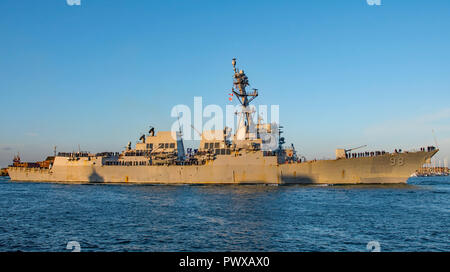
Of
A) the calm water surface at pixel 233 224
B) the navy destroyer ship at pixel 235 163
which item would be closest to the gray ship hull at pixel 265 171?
the navy destroyer ship at pixel 235 163

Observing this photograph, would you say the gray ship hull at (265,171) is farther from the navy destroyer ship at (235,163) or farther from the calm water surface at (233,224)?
the calm water surface at (233,224)

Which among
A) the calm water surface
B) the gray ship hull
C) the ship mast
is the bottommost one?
the calm water surface

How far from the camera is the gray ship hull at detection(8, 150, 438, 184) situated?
35812 millimetres

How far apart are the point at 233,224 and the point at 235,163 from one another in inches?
897

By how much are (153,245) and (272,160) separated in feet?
89.0

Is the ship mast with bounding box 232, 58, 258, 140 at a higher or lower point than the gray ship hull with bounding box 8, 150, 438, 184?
higher

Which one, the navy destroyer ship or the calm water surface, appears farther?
the navy destroyer ship

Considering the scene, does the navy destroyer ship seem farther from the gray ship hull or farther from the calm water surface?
the calm water surface

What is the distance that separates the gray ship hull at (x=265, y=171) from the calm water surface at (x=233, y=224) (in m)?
8.17

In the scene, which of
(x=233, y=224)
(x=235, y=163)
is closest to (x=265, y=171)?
(x=235, y=163)

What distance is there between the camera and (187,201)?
27609mm

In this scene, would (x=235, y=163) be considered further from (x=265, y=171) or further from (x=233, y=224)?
(x=233, y=224)

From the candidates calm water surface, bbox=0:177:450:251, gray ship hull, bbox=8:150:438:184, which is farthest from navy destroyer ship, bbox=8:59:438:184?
calm water surface, bbox=0:177:450:251
